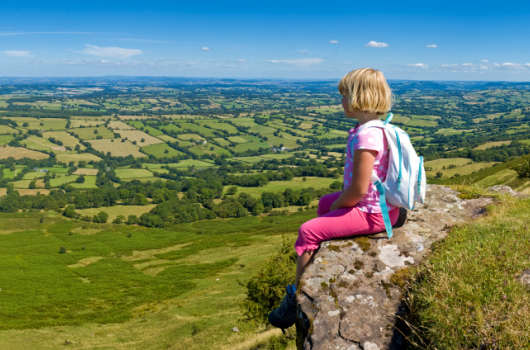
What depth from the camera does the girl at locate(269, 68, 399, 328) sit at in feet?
19.0

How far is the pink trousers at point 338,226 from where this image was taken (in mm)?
6520

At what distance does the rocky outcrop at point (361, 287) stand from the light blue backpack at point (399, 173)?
911 millimetres

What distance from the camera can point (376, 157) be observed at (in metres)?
6.13

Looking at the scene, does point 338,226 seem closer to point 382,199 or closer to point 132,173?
point 382,199

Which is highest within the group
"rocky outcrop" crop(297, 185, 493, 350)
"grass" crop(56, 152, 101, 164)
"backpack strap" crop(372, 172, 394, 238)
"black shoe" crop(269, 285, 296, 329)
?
"backpack strap" crop(372, 172, 394, 238)

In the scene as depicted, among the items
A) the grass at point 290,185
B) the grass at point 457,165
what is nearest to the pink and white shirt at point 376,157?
the grass at point 457,165

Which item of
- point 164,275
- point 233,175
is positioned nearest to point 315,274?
point 164,275

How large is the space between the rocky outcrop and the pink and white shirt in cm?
76

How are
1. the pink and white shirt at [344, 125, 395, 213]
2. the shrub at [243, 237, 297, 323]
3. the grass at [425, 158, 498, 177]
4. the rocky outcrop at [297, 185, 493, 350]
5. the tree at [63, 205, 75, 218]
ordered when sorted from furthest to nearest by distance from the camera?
1. the tree at [63, 205, 75, 218]
2. the grass at [425, 158, 498, 177]
3. the shrub at [243, 237, 297, 323]
4. the pink and white shirt at [344, 125, 395, 213]
5. the rocky outcrop at [297, 185, 493, 350]

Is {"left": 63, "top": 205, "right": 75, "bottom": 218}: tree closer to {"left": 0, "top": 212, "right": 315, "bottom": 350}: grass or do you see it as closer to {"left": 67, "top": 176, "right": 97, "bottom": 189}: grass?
{"left": 0, "top": 212, "right": 315, "bottom": 350}: grass

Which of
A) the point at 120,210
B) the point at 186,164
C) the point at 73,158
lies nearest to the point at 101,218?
the point at 120,210

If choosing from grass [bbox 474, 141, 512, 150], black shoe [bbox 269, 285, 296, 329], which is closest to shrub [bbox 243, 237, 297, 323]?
black shoe [bbox 269, 285, 296, 329]

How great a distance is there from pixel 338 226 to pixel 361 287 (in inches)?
46.4

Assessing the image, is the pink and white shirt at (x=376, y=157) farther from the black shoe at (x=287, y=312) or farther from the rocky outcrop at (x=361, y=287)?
the black shoe at (x=287, y=312)
